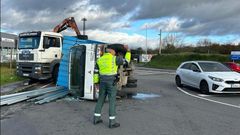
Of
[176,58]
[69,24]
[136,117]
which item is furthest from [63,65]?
[176,58]

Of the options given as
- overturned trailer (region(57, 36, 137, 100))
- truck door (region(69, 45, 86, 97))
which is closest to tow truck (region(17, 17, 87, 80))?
overturned trailer (region(57, 36, 137, 100))

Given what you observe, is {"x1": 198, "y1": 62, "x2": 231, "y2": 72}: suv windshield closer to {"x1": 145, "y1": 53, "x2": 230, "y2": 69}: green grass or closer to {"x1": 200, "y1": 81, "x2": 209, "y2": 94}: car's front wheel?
{"x1": 200, "y1": 81, "x2": 209, "y2": 94}: car's front wheel

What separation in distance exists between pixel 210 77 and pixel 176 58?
46.7 metres

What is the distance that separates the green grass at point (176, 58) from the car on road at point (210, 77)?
111ft

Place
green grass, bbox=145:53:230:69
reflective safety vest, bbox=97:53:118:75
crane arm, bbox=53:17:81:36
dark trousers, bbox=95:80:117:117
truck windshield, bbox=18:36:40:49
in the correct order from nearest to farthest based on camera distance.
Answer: dark trousers, bbox=95:80:117:117, reflective safety vest, bbox=97:53:118:75, truck windshield, bbox=18:36:40:49, crane arm, bbox=53:17:81:36, green grass, bbox=145:53:230:69

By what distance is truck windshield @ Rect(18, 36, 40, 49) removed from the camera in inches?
691

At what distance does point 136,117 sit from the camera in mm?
8523

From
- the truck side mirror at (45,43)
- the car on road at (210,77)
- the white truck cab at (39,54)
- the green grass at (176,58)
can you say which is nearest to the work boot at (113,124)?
the car on road at (210,77)

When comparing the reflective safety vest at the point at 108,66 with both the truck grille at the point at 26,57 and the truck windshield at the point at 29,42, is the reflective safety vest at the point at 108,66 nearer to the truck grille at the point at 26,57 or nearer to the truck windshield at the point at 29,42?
the truck windshield at the point at 29,42

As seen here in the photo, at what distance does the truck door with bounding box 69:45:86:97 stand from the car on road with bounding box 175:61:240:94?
210 inches

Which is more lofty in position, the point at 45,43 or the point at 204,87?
the point at 45,43

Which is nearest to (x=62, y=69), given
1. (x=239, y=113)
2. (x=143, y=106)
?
(x=143, y=106)

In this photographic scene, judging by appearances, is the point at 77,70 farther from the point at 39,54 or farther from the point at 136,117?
the point at 39,54

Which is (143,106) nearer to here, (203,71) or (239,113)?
(239,113)
